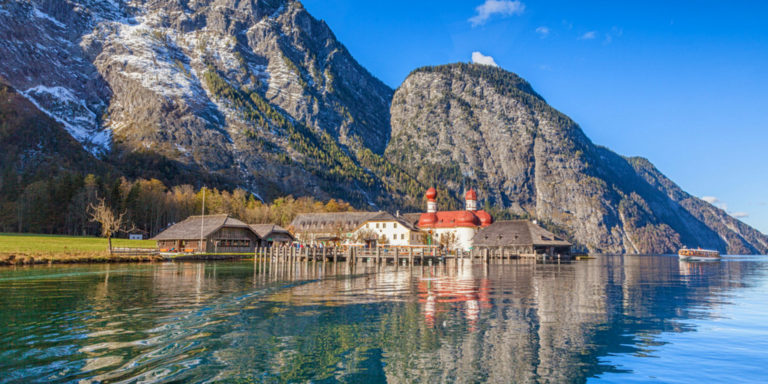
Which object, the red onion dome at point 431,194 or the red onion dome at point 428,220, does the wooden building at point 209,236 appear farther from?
the red onion dome at point 431,194

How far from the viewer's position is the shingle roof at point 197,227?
82.1m

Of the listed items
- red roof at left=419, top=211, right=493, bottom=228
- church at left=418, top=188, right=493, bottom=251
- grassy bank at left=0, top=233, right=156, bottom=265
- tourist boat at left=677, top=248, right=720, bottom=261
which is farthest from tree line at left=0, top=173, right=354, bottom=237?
tourist boat at left=677, top=248, right=720, bottom=261

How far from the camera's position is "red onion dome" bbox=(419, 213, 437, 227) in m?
122

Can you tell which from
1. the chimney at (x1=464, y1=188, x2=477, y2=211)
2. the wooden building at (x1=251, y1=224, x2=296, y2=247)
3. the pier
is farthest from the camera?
the chimney at (x1=464, y1=188, x2=477, y2=211)

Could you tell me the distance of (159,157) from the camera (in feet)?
620

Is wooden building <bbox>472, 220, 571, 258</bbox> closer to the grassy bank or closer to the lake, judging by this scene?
the grassy bank

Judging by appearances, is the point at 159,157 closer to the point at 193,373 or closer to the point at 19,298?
the point at 19,298

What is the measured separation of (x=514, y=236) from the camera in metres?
93.6

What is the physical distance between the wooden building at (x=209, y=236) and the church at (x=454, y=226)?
153ft

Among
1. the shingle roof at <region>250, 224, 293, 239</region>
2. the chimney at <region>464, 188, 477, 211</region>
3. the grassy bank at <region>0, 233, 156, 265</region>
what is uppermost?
the chimney at <region>464, 188, 477, 211</region>

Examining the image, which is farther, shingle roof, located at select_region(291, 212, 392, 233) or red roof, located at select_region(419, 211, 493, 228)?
red roof, located at select_region(419, 211, 493, 228)

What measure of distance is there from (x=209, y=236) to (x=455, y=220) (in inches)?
2366

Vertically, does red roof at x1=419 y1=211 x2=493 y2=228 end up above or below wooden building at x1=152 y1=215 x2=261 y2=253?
above

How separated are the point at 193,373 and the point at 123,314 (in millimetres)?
9873
